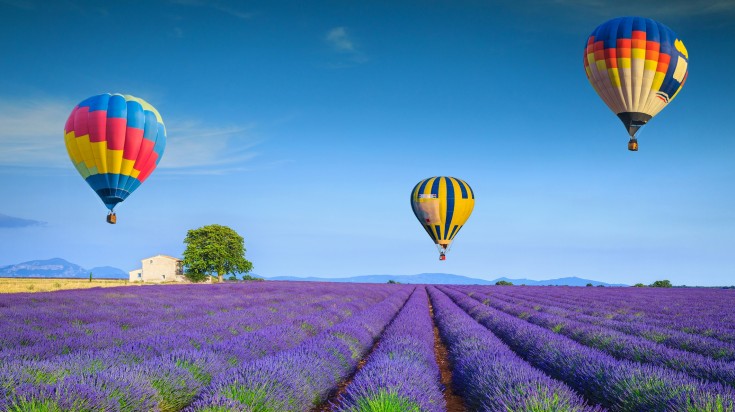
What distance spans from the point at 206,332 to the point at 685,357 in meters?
7.09

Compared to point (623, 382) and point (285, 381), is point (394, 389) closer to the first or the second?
point (285, 381)

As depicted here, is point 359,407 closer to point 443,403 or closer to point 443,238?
point 443,403

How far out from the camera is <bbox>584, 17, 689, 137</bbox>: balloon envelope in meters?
19.2

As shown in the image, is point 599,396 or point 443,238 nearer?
point 599,396

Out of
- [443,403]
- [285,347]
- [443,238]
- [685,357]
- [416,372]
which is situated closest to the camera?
[443,403]

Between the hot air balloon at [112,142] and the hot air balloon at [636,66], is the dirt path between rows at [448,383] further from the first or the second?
the hot air balloon at [636,66]

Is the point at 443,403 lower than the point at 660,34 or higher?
lower

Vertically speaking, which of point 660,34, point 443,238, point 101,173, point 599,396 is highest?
point 660,34

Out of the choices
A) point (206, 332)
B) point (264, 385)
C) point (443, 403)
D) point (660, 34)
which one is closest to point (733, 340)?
point (443, 403)

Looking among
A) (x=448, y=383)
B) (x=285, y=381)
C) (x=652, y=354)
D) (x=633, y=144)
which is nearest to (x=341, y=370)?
(x=448, y=383)

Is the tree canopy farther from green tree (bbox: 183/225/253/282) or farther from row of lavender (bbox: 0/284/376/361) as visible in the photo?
row of lavender (bbox: 0/284/376/361)

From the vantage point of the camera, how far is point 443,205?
26.4m

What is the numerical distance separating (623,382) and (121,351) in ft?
18.1

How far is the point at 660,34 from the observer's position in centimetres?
1950
